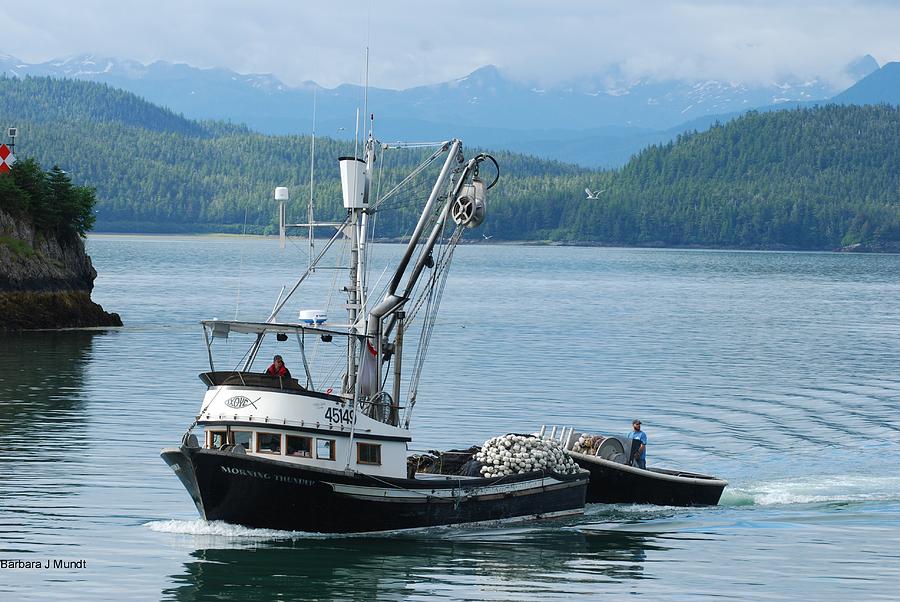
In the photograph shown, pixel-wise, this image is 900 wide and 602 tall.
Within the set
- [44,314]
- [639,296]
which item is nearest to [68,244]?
[44,314]

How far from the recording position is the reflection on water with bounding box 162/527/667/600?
27.2m

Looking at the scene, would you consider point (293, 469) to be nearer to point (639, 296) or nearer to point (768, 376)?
point (768, 376)

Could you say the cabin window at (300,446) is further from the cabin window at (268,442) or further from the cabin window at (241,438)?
the cabin window at (241,438)

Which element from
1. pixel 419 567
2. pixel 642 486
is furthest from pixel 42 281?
pixel 419 567

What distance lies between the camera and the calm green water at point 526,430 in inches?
1113

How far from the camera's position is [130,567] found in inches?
1113

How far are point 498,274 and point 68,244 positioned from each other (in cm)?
11855

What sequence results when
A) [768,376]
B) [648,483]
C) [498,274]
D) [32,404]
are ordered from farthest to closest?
[498,274] < [768,376] < [32,404] < [648,483]

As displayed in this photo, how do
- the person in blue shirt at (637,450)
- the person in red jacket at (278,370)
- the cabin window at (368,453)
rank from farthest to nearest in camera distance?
the person in blue shirt at (637,450)
the cabin window at (368,453)
the person in red jacket at (278,370)

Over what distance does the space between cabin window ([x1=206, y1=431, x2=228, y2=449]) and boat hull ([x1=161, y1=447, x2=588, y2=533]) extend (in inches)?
30.6

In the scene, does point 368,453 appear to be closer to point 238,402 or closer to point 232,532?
point 238,402

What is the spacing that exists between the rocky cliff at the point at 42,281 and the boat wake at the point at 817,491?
48.5 metres

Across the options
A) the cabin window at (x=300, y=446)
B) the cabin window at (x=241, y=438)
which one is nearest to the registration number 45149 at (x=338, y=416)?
the cabin window at (x=300, y=446)

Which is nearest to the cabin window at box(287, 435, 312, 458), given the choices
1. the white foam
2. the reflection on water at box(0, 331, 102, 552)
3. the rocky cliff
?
the white foam
